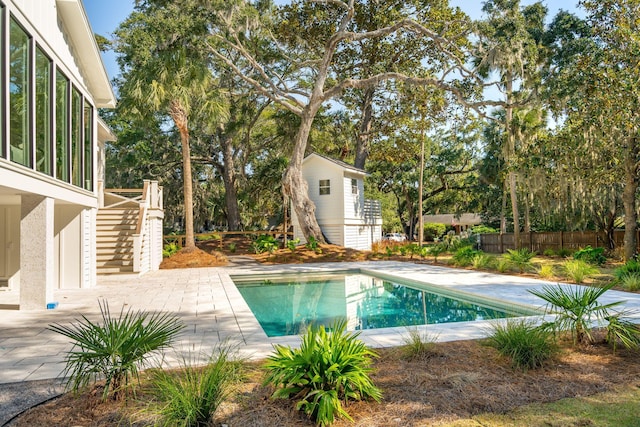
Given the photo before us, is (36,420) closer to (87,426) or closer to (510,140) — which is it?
(87,426)

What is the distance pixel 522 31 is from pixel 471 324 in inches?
539

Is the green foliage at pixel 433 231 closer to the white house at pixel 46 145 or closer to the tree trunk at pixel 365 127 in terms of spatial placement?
the tree trunk at pixel 365 127

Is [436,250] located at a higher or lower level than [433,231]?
lower

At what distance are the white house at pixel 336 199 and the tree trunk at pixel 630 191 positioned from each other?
11.5 m

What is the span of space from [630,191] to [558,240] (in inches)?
281

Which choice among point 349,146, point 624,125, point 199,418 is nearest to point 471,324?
point 199,418

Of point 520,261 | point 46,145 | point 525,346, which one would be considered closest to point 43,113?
point 46,145

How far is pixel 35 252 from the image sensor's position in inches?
288

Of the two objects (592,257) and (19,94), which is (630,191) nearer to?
(592,257)

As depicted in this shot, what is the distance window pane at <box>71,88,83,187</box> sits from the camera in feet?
29.7

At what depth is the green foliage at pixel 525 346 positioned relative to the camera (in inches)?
159

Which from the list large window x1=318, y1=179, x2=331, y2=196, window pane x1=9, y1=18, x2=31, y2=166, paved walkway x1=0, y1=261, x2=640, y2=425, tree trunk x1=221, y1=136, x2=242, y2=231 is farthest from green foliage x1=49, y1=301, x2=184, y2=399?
tree trunk x1=221, y1=136, x2=242, y2=231

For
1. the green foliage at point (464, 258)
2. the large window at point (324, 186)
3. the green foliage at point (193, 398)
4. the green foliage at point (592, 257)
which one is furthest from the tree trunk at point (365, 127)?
the green foliage at point (193, 398)

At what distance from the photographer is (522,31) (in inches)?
611
